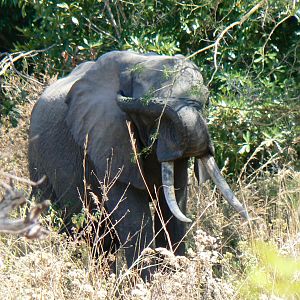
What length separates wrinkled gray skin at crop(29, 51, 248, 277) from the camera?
5.82 metres

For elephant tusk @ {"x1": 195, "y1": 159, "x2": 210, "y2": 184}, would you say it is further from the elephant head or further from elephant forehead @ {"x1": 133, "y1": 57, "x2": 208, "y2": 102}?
elephant forehead @ {"x1": 133, "y1": 57, "x2": 208, "y2": 102}

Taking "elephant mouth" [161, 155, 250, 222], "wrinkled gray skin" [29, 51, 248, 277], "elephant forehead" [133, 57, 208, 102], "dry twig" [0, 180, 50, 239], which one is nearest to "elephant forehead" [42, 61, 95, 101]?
"wrinkled gray skin" [29, 51, 248, 277]

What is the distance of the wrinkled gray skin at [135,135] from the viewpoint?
582 centimetres

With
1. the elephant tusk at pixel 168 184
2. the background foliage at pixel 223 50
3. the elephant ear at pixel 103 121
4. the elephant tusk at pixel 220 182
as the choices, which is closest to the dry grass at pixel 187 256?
the elephant tusk at pixel 220 182

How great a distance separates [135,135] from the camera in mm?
6152

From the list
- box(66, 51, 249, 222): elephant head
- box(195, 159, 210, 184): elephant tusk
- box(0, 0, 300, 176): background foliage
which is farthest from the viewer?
box(0, 0, 300, 176): background foliage

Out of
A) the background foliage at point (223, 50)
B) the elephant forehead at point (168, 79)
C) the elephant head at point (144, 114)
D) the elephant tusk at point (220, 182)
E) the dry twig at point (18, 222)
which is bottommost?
the background foliage at point (223, 50)

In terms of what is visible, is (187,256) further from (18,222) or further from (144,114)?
(18,222)

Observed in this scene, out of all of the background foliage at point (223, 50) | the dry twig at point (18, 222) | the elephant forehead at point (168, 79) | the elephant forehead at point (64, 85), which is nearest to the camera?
the dry twig at point (18, 222)

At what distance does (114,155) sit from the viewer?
6.31 m

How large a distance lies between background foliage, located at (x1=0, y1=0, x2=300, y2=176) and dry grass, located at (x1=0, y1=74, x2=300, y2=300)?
0.36m

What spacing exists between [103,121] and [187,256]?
1.01m

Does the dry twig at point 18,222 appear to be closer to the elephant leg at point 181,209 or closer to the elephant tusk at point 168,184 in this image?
the elephant tusk at point 168,184

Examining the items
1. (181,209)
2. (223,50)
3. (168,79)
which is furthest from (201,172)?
(223,50)
